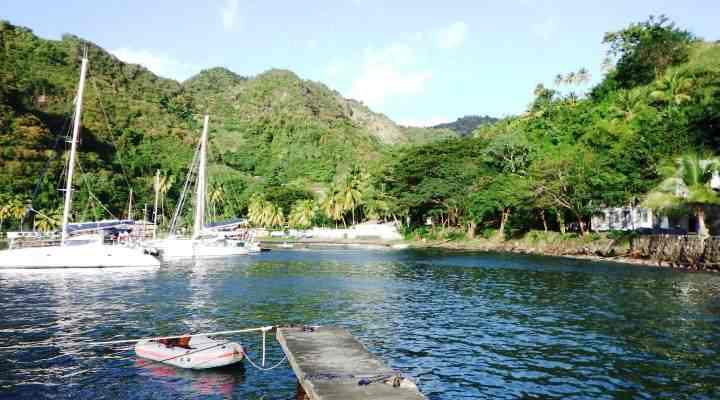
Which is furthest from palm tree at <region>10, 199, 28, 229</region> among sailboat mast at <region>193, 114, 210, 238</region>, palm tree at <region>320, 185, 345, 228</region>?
palm tree at <region>320, 185, 345, 228</region>

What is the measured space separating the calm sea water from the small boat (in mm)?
353

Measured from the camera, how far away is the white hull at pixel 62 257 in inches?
2050

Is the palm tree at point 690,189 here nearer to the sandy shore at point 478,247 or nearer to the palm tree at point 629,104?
the sandy shore at point 478,247

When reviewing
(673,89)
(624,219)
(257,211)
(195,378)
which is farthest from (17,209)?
(673,89)

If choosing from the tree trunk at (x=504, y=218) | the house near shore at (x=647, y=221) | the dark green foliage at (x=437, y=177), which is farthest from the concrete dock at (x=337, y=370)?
the dark green foliage at (x=437, y=177)

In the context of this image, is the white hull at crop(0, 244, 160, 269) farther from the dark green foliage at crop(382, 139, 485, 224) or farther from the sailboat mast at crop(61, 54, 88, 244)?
the dark green foliage at crop(382, 139, 485, 224)

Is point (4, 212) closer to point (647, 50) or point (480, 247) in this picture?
point (480, 247)

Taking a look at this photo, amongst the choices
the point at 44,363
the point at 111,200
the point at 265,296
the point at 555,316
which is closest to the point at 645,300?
the point at 555,316

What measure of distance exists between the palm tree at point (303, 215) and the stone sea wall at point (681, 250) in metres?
94.7

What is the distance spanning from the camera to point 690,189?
56.0 metres

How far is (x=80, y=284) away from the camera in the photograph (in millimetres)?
43250

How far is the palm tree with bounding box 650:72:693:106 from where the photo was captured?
90250 mm

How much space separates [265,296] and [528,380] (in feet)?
76.7

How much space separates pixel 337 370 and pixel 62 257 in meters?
45.6
